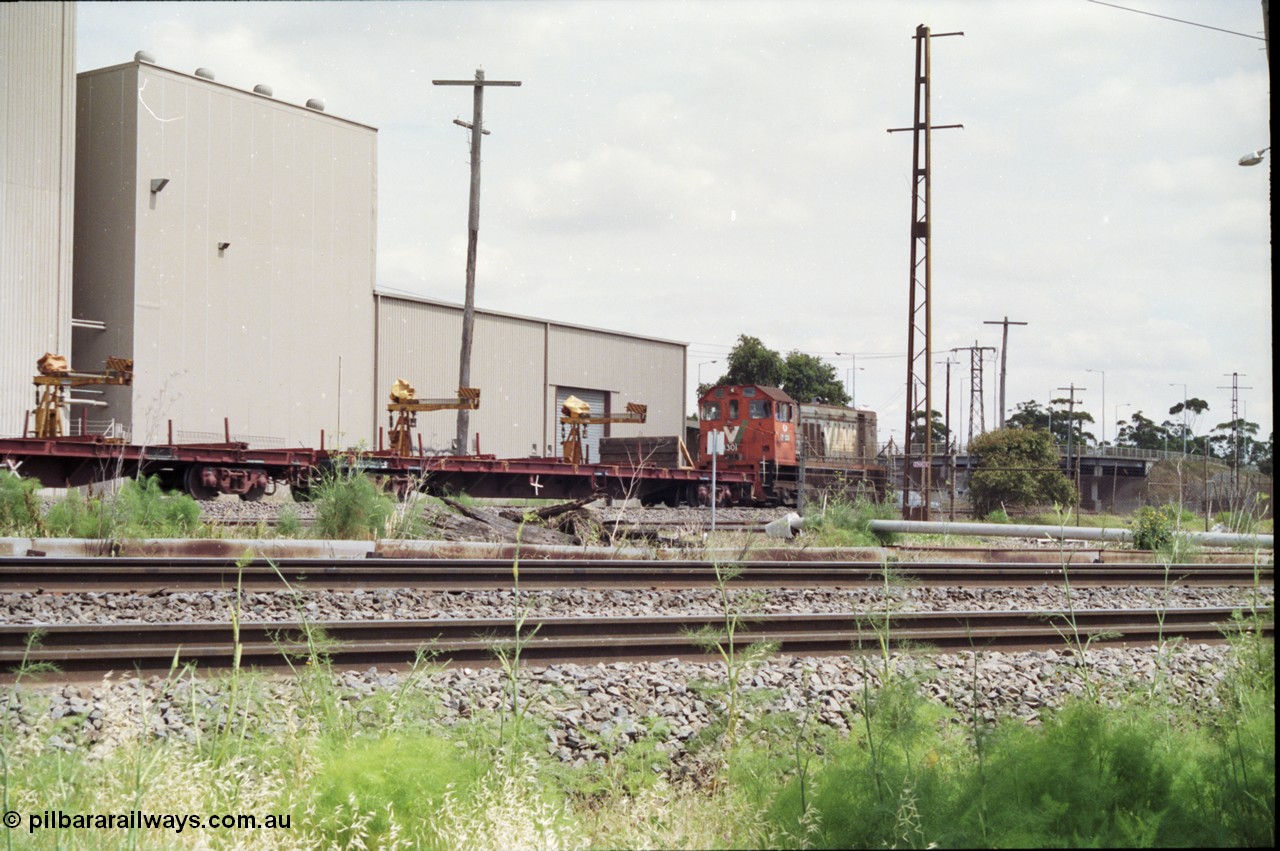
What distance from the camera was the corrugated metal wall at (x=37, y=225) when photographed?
2525 cm

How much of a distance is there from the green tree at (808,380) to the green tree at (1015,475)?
81.2ft

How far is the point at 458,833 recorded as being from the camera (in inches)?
140

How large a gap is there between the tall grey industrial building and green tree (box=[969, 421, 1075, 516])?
1818cm

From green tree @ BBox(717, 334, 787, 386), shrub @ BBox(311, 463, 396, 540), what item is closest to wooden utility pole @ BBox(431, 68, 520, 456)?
shrub @ BBox(311, 463, 396, 540)

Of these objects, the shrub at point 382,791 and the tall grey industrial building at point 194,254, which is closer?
the shrub at point 382,791

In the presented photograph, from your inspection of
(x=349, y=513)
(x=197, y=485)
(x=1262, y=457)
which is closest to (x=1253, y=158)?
(x=1262, y=457)

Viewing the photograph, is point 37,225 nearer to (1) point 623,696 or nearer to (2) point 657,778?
(1) point 623,696

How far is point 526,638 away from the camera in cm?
533

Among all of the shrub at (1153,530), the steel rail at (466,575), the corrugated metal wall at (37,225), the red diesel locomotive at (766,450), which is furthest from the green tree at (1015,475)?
the corrugated metal wall at (37,225)

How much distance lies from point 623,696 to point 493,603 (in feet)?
10.3

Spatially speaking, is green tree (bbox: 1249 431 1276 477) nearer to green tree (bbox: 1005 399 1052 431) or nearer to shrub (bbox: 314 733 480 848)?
shrub (bbox: 314 733 480 848)

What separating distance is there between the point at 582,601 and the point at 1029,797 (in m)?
6.04

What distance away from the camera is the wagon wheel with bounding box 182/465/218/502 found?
18.3 metres

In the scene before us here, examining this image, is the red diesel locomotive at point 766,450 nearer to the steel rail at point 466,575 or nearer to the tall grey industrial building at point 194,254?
the tall grey industrial building at point 194,254
